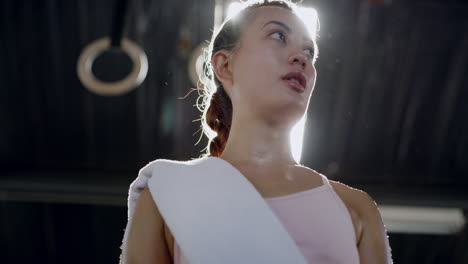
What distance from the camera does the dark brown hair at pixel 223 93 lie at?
40.4 inches

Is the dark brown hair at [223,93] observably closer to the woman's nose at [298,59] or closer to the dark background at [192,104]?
the woman's nose at [298,59]

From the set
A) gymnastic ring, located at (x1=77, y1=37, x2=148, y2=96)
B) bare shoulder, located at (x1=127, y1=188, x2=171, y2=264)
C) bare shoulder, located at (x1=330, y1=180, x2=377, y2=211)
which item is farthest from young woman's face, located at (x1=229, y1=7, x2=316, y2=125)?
gymnastic ring, located at (x1=77, y1=37, x2=148, y2=96)

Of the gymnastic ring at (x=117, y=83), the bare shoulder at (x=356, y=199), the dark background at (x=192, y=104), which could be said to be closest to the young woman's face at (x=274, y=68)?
the bare shoulder at (x=356, y=199)

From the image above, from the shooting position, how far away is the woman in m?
0.77

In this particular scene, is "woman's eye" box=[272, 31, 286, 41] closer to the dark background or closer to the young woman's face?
the young woman's face

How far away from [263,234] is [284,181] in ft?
0.54

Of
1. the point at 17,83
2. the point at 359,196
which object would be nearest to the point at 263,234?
the point at 359,196

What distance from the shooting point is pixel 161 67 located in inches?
116

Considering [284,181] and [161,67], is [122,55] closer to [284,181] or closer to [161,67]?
[161,67]

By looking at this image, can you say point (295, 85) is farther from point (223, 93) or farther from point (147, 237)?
point (147, 237)

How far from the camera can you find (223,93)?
1046mm

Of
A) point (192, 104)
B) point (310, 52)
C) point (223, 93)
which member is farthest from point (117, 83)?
point (192, 104)

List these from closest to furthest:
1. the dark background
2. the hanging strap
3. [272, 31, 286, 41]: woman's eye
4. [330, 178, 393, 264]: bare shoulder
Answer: the hanging strap < [330, 178, 393, 264]: bare shoulder < [272, 31, 286, 41]: woman's eye < the dark background

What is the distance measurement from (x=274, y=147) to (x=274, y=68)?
5.5 inches
